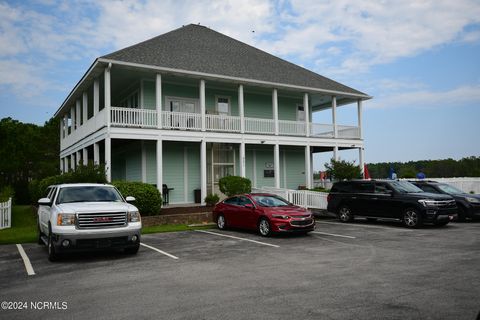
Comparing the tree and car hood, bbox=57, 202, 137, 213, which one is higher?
the tree

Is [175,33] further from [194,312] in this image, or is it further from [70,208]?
[194,312]

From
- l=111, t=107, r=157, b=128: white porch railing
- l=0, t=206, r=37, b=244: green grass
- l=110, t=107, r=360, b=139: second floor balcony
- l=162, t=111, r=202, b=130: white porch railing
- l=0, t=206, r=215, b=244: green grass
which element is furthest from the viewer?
l=162, t=111, r=202, b=130: white porch railing

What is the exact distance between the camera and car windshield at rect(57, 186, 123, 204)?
1036cm

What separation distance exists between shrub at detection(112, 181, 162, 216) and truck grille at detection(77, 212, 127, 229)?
7.17 meters

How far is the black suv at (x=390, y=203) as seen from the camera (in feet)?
48.5

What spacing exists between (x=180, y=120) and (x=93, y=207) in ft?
38.9

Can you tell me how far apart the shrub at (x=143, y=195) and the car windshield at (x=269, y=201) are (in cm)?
482

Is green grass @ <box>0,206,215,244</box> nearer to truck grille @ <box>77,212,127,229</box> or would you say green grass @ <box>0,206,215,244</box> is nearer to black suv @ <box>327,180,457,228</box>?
truck grille @ <box>77,212,127,229</box>

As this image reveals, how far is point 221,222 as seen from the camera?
15.5 metres

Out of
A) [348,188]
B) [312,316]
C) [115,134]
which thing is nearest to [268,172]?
[348,188]

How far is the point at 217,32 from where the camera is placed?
2952 centimetres

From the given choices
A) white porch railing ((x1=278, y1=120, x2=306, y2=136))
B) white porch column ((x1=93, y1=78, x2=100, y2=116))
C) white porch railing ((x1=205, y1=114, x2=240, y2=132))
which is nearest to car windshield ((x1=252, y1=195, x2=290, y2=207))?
white porch railing ((x1=205, y1=114, x2=240, y2=132))

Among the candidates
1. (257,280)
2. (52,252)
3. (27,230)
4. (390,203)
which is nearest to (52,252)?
(52,252)

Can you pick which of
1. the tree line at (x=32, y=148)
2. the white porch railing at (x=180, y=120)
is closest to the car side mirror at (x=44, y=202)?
the white porch railing at (x=180, y=120)
